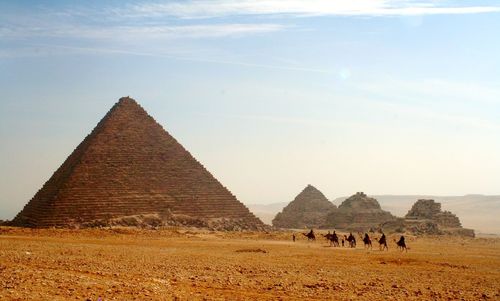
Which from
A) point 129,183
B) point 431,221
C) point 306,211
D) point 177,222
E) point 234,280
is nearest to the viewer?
point 234,280

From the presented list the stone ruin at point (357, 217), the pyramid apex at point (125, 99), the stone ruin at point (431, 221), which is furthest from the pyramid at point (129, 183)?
the stone ruin at point (431, 221)

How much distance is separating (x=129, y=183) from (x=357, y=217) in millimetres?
27608

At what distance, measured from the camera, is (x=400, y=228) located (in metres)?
54.3

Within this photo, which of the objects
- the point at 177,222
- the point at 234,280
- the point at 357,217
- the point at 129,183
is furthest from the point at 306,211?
the point at 234,280

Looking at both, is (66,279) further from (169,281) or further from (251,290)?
(251,290)

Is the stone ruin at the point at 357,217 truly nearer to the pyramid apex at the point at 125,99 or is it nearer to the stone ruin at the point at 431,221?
the stone ruin at the point at 431,221

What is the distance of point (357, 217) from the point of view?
5969 centimetres

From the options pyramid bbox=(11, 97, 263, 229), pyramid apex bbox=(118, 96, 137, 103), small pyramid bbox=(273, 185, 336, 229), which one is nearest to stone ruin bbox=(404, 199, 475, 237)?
small pyramid bbox=(273, 185, 336, 229)

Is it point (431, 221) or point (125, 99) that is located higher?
point (125, 99)

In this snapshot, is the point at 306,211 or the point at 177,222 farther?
the point at 306,211

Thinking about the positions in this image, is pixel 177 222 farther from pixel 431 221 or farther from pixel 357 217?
pixel 431 221

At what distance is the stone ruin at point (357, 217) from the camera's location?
58406 mm

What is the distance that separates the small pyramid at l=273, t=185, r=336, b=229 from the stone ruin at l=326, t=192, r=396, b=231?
15.3ft

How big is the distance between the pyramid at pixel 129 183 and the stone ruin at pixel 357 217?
15878 millimetres
